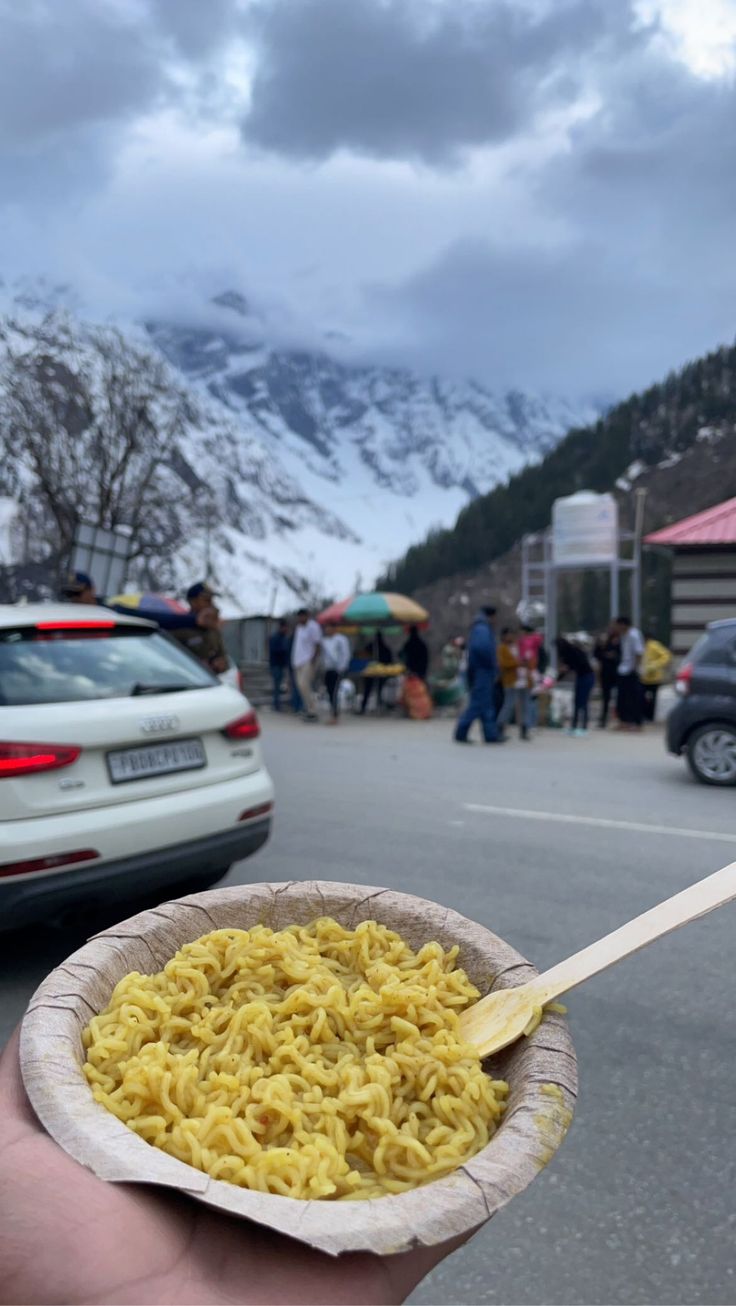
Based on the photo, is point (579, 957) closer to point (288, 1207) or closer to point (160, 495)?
point (288, 1207)

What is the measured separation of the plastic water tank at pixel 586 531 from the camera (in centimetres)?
1766

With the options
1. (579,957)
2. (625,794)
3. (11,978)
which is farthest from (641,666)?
(579,957)

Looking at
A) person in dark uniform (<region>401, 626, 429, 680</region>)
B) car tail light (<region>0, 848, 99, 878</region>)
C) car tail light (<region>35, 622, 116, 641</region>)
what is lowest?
car tail light (<region>0, 848, 99, 878</region>)

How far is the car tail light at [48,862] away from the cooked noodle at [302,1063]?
1516mm

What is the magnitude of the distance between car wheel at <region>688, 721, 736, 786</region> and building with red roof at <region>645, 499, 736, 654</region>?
7660 mm

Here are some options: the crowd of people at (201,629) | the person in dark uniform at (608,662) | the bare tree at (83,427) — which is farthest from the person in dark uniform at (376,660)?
Answer: the bare tree at (83,427)

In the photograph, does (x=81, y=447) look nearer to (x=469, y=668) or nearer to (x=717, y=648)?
(x=469, y=668)

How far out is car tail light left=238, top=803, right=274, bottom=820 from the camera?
11.7ft

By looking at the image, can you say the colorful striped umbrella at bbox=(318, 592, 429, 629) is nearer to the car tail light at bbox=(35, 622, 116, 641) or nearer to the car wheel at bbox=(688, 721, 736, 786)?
the car wheel at bbox=(688, 721, 736, 786)

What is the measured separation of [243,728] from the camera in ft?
13.2

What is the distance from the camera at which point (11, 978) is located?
300cm

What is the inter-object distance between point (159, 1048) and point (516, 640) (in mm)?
13127

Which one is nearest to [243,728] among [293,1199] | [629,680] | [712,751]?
[293,1199]

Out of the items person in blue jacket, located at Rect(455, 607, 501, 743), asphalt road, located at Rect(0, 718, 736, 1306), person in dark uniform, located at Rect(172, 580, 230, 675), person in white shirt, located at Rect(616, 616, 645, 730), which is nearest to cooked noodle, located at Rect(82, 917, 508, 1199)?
asphalt road, located at Rect(0, 718, 736, 1306)
